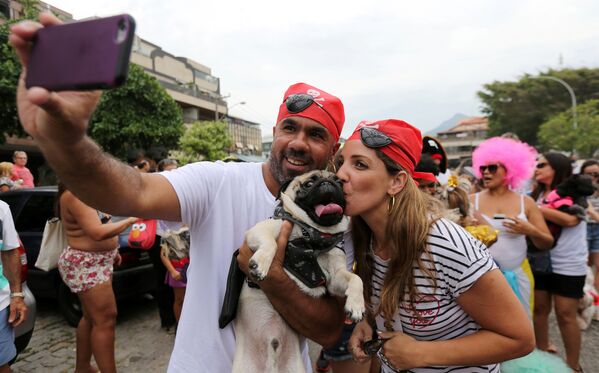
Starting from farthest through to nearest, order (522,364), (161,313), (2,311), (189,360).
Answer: (161,313) < (2,311) < (522,364) < (189,360)

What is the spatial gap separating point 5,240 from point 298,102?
2953 mm

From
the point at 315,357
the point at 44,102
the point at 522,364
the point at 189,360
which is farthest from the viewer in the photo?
the point at 315,357

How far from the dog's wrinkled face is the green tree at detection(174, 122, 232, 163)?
102 ft

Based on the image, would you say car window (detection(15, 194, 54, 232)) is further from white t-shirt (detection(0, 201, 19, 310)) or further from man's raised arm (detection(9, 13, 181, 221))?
man's raised arm (detection(9, 13, 181, 221))

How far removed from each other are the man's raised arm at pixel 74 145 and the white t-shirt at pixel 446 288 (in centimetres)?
143

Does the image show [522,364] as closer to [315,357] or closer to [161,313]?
[315,357]

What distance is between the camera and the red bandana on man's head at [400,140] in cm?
200

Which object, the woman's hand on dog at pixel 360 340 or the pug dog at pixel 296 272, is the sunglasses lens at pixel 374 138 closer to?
the pug dog at pixel 296 272

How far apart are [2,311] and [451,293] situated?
352 cm

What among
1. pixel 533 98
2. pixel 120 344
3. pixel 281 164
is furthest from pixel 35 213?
pixel 533 98

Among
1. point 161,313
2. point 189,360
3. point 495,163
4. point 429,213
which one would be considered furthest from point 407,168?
point 161,313

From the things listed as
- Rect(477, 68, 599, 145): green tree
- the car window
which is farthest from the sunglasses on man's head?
Rect(477, 68, 599, 145): green tree

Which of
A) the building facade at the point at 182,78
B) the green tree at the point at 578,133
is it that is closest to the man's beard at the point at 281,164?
the green tree at the point at 578,133

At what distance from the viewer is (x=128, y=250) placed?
548 centimetres
